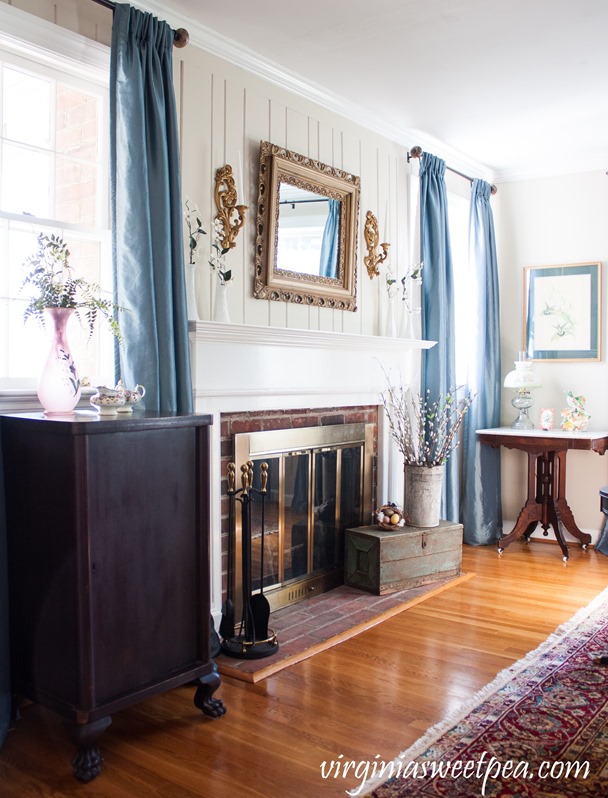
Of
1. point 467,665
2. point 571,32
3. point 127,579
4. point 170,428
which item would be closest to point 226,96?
point 571,32

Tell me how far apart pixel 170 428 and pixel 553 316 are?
389 cm

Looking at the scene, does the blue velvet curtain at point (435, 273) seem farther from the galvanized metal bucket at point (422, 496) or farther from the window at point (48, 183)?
the window at point (48, 183)

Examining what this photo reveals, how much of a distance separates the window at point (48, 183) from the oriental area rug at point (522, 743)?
6.13 ft

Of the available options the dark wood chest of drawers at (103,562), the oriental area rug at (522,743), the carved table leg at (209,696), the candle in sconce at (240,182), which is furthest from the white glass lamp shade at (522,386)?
the carved table leg at (209,696)

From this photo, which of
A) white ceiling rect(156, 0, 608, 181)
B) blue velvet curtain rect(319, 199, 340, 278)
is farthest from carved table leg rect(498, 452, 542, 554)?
white ceiling rect(156, 0, 608, 181)

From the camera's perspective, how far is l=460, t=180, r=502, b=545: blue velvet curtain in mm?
5344

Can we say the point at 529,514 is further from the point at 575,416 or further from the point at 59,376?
the point at 59,376

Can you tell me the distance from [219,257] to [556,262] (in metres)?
3.12

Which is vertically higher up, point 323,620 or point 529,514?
point 529,514

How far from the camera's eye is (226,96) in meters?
3.48

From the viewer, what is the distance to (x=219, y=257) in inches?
133

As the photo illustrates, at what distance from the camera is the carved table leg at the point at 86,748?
7.18 ft

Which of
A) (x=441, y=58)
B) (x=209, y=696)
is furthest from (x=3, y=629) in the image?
(x=441, y=58)

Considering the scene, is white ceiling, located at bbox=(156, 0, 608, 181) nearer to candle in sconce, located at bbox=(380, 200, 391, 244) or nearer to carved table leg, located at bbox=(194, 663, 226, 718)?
candle in sconce, located at bbox=(380, 200, 391, 244)
